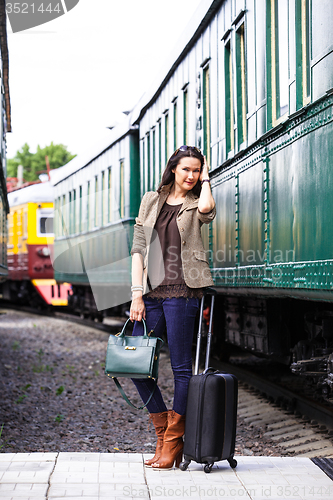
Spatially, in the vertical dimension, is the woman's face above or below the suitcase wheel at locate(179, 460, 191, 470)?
above

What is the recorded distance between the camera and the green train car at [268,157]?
4.28 meters

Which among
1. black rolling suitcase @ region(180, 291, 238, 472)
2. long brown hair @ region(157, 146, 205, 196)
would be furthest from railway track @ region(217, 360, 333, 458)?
long brown hair @ region(157, 146, 205, 196)

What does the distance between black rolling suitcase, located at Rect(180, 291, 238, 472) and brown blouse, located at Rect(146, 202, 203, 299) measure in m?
0.40

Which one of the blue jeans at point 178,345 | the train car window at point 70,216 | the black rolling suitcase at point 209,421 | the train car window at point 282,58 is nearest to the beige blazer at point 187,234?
the blue jeans at point 178,345

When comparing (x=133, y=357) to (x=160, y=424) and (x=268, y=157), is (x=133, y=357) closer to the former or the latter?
(x=160, y=424)

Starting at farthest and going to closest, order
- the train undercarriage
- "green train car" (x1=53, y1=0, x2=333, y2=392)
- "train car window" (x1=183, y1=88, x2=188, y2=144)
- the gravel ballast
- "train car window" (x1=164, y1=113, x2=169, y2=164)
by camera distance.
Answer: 1. "train car window" (x1=164, y1=113, x2=169, y2=164)
2. "train car window" (x1=183, y1=88, x2=188, y2=144)
3. the gravel ballast
4. the train undercarriage
5. "green train car" (x1=53, y1=0, x2=333, y2=392)

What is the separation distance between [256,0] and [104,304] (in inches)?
439

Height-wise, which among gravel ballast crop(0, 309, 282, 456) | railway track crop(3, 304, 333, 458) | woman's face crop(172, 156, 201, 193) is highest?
woman's face crop(172, 156, 201, 193)

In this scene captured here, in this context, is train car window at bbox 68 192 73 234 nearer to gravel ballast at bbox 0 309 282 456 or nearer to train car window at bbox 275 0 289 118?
gravel ballast at bbox 0 309 282 456

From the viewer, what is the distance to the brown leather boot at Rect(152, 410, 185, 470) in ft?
12.9

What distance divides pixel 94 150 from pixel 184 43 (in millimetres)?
7563

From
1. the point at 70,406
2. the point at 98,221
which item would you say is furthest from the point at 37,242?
the point at 70,406

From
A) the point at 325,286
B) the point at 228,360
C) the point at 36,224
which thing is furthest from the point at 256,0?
the point at 36,224

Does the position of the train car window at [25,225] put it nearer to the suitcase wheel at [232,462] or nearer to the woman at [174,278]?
the woman at [174,278]
